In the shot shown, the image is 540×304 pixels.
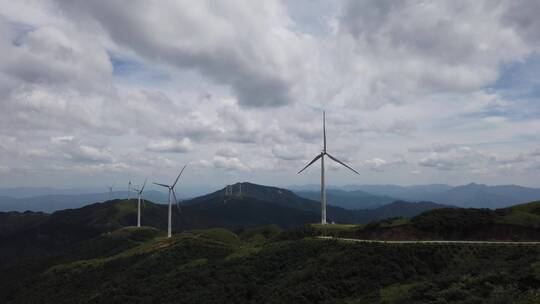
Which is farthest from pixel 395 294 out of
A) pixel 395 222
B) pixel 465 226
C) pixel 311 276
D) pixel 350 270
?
pixel 395 222

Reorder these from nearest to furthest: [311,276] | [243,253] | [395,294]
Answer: [395,294]
[311,276]
[243,253]

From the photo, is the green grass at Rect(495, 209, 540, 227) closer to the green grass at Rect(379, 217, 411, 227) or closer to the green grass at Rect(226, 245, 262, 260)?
the green grass at Rect(379, 217, 411, 227)

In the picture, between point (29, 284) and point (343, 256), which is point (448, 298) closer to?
point (343, 256)

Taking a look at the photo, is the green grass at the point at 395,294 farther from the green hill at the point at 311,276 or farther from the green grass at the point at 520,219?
the green grass at the point at 520,219

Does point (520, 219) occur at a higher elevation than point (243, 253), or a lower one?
higher

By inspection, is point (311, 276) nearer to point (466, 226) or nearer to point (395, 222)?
point (395, 222)

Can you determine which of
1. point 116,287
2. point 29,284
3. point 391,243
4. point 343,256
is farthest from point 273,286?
point 29,284

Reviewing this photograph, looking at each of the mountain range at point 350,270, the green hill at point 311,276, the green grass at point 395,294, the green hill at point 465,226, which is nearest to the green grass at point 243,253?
the green hill at point 311,276

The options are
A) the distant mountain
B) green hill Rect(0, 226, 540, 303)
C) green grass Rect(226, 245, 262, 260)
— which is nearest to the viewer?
green hill Rect(0, 226, 540, 303)

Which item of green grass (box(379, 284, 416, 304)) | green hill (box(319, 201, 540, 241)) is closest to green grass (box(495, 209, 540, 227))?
green hill (box(319, 201, 540, 241))
